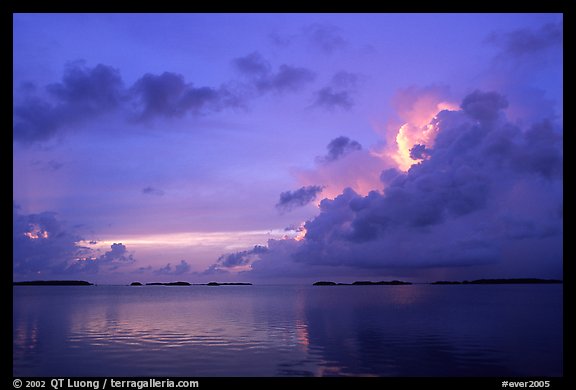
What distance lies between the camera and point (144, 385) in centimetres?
1341

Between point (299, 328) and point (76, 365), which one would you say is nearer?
point (76, 365)

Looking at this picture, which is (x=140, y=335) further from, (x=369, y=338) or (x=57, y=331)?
(x=369, y=338)

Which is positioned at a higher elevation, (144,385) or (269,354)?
(144,385)

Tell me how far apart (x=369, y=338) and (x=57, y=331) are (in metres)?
37.8

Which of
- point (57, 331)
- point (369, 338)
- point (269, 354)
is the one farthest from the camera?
point (57, 331)

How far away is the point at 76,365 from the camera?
3466 centimetres
